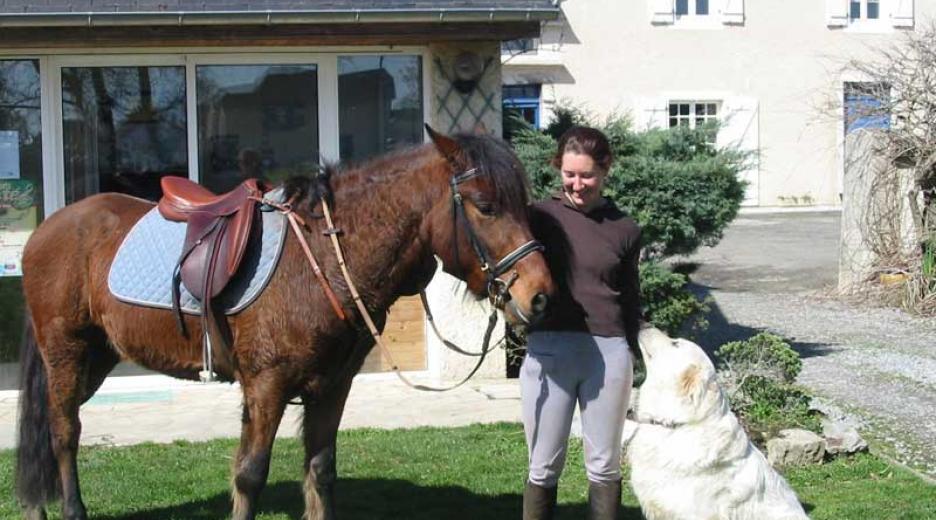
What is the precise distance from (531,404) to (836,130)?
24.0 m

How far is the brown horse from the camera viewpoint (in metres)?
3.97

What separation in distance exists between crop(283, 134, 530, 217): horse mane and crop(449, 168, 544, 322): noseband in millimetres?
57

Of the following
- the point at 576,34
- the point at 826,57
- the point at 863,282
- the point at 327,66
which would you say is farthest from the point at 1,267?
the point at 826,57

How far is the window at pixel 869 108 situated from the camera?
12.9m

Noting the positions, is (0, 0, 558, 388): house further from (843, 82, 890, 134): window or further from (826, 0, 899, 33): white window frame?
(826, 0, 899, 33): white window frame

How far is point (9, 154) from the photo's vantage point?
8.42 meters

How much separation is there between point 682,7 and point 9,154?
1976 centimetres

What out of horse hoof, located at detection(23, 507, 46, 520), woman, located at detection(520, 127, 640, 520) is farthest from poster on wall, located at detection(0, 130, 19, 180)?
woman, located at detection(520, 127, 640, 520)

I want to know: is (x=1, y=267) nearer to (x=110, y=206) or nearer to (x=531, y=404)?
(x=110, y=206)

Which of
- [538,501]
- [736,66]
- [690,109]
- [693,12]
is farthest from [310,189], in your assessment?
[736,66]

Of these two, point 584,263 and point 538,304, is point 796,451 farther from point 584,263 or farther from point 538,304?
point 538,304

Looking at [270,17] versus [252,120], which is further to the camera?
[252,120]

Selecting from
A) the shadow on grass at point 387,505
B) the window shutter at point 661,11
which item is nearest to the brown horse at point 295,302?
the shadow on grass at point 387,505

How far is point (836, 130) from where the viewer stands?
86.6ft
